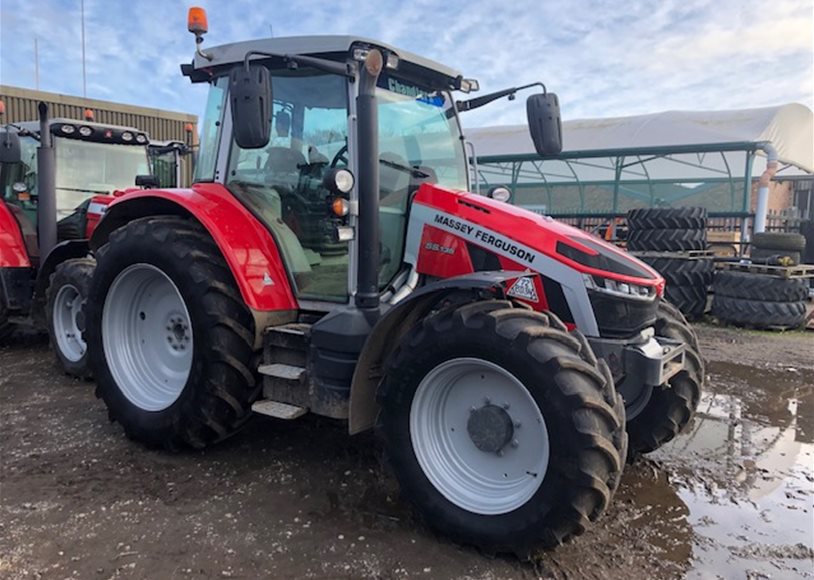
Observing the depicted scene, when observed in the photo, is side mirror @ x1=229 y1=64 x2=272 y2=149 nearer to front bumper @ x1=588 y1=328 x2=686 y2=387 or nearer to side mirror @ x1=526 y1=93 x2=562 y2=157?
side mirror @ x1=526 y1=93 x2=562 y2=157

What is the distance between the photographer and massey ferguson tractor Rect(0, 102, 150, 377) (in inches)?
222

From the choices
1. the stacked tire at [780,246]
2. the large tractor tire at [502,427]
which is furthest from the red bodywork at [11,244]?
the stacked tire at [780,246]

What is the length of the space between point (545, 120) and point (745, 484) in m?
2.37

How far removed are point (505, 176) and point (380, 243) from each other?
1309 centimetres

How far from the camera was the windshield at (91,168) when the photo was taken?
21.6 ft

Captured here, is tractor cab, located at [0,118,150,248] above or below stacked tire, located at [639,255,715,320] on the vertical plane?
above

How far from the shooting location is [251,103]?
2.84 metres

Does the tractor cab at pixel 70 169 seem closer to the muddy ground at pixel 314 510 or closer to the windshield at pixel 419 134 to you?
the muddy ground at pixel 314 510

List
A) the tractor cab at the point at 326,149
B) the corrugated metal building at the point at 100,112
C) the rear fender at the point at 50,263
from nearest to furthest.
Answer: the tractor cab at the point at 326,149 < the rear fender at the point at 50,263 < the corrugated metal building at the point at 100,112

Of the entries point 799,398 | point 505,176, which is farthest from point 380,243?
point 505,176

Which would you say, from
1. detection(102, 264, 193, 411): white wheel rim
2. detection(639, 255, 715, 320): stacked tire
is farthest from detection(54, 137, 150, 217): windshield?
detection(639, 255, 715, 320): stacked tire

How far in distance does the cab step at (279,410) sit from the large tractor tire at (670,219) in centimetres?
699

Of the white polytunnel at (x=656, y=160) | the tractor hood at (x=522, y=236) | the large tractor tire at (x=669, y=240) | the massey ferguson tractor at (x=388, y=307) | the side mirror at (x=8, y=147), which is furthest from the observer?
the white polytunnel at (x=656, y=160)

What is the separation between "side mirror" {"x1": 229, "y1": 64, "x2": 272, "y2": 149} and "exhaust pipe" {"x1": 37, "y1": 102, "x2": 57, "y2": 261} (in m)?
3.71
